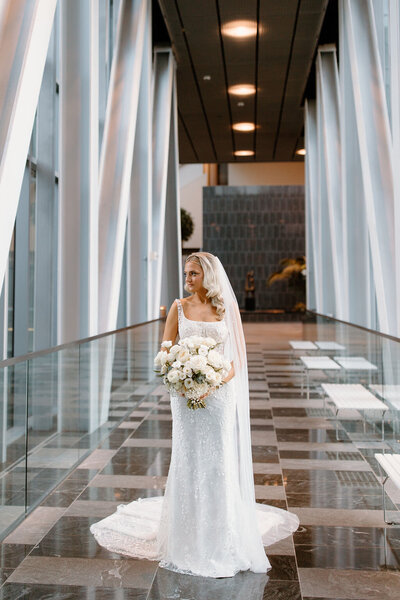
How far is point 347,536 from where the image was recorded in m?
4.08

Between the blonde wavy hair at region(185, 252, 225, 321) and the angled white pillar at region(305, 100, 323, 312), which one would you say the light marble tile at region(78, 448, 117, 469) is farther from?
the angled white pillar at region(305, 100, 323, 312)

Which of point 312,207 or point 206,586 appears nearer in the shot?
point 206,586

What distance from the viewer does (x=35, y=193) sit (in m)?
7.93

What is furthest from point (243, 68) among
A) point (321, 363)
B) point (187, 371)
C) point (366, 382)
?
point (187, 371)

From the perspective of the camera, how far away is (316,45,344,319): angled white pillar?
39.2ft

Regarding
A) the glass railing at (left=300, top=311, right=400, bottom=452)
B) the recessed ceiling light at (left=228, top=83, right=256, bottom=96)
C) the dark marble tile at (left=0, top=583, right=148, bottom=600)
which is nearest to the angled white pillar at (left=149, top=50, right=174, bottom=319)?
the recessed ceiling light at (left=228, top=83, right=256, bottom=96)

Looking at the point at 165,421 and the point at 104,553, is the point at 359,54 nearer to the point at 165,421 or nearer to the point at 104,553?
the point at 165,421

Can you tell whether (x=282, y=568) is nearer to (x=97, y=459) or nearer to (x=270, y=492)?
(x=270, y=492)

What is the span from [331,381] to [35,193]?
174 inches

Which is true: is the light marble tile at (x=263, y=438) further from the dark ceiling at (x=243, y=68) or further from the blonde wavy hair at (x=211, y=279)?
the dark ceiling at (x=243, y=68)

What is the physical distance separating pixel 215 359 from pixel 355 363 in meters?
3.98

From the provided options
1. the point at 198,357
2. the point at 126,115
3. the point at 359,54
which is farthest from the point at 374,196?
the point at 198,357

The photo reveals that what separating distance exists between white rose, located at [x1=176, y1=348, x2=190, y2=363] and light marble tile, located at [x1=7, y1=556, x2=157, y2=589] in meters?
1.09

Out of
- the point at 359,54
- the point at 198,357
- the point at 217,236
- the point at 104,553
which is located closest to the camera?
the point at 198,357
